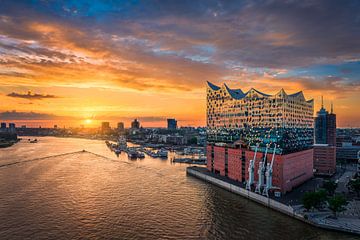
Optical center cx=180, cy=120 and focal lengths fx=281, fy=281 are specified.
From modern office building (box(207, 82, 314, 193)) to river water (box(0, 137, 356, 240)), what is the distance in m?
4.75

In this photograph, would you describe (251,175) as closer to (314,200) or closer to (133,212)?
(314,200)

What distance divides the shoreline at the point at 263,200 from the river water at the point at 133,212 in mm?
614

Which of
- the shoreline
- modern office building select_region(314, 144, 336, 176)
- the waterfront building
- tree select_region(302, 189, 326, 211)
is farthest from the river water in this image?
the waterfront building

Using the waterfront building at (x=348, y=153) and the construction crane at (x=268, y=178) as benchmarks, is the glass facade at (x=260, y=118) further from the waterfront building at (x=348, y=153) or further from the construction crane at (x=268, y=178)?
the waterfront building at (x=348, y=153)

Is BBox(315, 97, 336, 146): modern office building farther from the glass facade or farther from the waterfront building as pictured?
the glass facade

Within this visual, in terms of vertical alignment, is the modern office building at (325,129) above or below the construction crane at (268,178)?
above

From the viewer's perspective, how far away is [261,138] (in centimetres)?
3862

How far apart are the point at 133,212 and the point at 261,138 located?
19776 millimetres

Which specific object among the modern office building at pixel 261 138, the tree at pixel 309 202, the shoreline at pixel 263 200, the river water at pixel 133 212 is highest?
the modern office building at pixel 261 138

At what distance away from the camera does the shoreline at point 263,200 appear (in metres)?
24.8

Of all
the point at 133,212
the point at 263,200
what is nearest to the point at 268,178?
the point at 263,200

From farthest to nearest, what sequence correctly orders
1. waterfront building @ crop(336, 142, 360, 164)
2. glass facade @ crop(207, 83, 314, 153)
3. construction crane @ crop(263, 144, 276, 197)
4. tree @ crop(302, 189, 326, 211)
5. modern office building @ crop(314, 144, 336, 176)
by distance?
waterfront building @ crop(336, 142, 360, 164), modern office building @ crop(314, 144, 336, 176), glass facade @ crop(207, 83, 314, 153), construction crane @ crop(263, 144, 276, 197), tree @ crop(302, 189, 326, 211)

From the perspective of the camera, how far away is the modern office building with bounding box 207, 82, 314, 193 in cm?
3588

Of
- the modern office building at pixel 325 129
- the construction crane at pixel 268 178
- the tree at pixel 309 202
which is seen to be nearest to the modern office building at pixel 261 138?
the construction crane at pixel 268 178
